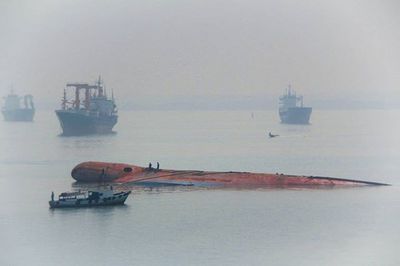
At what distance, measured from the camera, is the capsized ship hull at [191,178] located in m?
95.0

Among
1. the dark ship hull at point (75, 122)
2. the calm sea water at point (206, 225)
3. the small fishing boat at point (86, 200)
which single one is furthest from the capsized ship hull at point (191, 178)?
the dark ship hull at point (75, 122)

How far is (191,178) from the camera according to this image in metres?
96.1

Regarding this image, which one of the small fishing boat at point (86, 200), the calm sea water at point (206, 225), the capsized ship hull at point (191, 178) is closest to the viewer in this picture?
the calm sea water at point (206, 225)

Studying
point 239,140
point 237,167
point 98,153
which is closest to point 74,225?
point 237,167

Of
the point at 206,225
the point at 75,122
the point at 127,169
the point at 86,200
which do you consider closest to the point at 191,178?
the point at 127,169

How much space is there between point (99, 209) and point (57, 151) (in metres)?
78.9

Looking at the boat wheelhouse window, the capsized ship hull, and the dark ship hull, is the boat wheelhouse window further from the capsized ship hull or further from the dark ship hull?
the dark ship hull

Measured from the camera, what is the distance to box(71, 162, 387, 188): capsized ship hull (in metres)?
95.0

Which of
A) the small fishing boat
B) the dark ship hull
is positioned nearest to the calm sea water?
the small fishing boat

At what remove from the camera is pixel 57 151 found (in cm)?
15275

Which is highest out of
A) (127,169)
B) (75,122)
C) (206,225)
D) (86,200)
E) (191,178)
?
(75,122)

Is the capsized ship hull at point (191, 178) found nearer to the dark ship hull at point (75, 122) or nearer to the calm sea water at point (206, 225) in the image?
the calm sea water at point (206, 225)

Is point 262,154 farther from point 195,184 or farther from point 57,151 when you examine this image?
point 195,184

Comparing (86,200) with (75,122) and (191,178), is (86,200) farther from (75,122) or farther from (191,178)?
(75,122)
